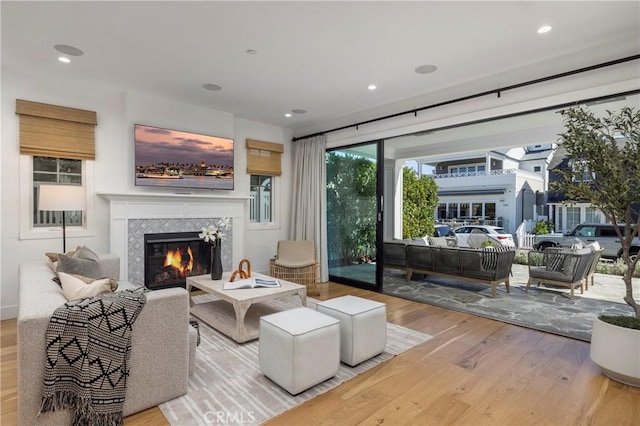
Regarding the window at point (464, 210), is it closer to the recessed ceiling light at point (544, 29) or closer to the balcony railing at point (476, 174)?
the balcony railing at point (476, 174)

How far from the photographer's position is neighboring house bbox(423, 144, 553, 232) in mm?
11656

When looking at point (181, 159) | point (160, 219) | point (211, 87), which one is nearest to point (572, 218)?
point (211, 87)

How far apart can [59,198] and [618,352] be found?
5015 millimetres

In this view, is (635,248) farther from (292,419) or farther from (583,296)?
(292,419)

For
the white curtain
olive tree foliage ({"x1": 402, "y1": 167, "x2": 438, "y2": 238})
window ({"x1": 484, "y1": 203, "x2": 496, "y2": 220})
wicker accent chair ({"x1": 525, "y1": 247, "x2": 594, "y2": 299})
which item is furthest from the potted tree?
window ({"x1": 484, "y1": 203, "x2": 496, "y2": 220})

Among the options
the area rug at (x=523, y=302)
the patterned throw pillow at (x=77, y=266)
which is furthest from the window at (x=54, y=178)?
the area rug at (x=523, y=302)

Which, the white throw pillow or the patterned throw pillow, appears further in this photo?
the patterned throw pillow

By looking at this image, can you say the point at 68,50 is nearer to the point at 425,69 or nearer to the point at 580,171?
the point at 425,69

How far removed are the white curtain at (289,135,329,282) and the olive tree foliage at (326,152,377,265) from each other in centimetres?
22

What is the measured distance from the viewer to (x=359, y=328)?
8.63 ft

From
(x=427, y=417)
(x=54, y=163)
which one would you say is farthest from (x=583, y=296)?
(x=54, y=163)

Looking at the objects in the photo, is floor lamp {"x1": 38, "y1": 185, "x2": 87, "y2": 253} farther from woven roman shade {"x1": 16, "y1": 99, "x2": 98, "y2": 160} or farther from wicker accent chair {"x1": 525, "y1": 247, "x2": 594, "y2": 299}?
wicker accent chair {"x1": 525, "y1": 247, "x2": 594, "y2": 299}

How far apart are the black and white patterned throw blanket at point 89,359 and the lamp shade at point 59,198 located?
212 centimetres

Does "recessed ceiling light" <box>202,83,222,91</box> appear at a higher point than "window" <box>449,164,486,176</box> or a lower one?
lower
